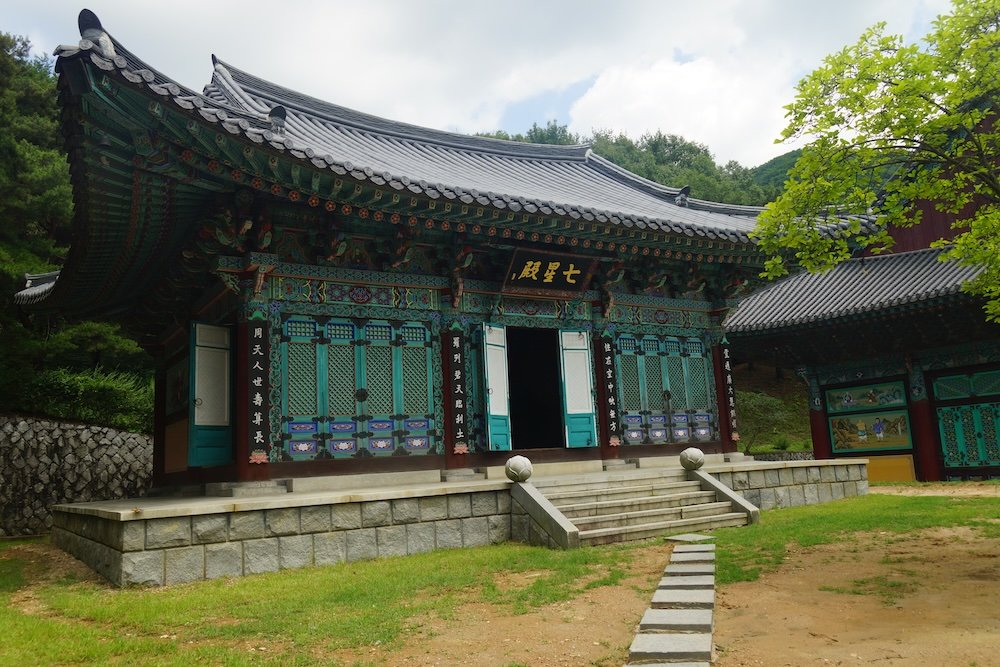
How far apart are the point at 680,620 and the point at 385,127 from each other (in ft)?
44.2

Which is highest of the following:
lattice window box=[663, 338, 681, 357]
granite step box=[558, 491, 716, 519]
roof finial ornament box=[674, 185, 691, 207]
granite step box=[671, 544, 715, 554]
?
roof finial ornament box=[674, 185, 691, 207]

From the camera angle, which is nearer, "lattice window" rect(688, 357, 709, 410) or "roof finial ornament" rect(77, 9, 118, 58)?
"roof finial ornament" rect(77, 9, 118, 58)

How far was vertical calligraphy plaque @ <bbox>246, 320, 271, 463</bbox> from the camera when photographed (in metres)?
9.66

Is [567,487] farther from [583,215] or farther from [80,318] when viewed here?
[80,318]

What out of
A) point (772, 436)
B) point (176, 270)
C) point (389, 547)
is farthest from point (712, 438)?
point (772, 436)

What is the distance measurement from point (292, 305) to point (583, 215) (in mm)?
4362

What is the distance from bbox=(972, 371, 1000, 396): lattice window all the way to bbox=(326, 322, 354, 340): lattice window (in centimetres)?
1517

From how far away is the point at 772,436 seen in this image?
29.1 metres

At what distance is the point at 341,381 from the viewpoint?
1050cm

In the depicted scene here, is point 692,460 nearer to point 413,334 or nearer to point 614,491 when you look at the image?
point 614,491

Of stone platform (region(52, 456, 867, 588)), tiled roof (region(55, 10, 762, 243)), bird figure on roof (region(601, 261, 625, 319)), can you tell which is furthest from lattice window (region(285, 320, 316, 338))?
bird figure on roof (region(601, 261, 625, 319))

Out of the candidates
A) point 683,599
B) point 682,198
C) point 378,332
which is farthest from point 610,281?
point 683,599

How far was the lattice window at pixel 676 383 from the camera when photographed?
1369 centimetres

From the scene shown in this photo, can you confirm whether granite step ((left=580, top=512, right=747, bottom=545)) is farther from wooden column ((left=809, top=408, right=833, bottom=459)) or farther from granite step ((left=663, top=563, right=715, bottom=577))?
wooden column ((left=809, top=408, right=833, bottom=459))
